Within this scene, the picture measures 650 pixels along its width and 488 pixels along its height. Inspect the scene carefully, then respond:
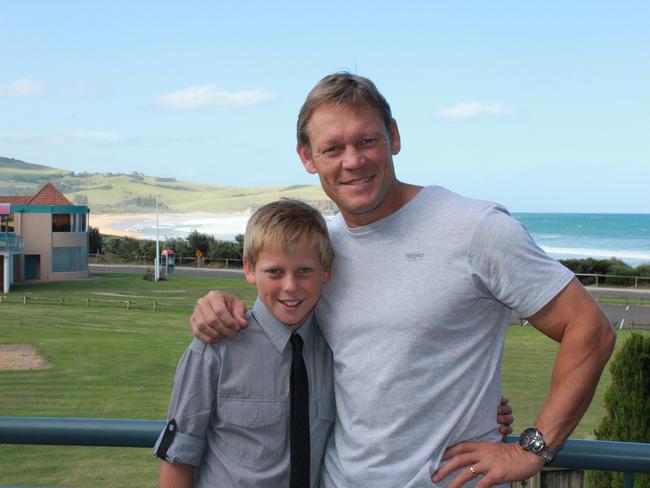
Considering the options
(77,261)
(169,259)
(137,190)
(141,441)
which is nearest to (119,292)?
(77,261)

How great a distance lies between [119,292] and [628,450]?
3948 cm

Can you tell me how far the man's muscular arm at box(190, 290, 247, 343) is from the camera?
1980mm

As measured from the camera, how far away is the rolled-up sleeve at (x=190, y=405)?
1.99 m

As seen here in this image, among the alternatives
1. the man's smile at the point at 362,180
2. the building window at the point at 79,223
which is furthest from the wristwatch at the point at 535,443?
the building window at the point at 79,223

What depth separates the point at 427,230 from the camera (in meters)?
2.04

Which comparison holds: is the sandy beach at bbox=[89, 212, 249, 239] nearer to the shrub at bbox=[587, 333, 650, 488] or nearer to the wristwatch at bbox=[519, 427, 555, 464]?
the shrub at bbox=[587, 333, 650, 488]

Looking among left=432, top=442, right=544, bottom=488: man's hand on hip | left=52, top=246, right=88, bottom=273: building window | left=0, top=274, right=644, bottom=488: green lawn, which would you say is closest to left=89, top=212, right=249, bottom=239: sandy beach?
left=52, top=246, right=88, bottom=273: building window

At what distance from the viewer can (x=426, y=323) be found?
198cm

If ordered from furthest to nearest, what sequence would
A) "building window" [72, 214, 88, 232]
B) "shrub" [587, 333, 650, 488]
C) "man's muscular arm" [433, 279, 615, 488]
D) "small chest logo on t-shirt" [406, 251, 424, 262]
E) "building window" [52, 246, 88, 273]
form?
"building window" [72, 214, 88, 232] < "building window" [52, 246, 88, 273] < "shrub" [587, 333, 650, 488] < "small chest logo on t-shirt" [406, 251, 424, 262] < "man's muscular arm" [433, 279, 615, 488]

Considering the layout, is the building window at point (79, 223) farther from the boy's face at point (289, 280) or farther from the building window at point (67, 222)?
the boy's face at point (289, 280)

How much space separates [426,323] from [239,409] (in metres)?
0.51

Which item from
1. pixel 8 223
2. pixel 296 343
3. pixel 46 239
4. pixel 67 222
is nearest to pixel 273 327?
pixel 296 343

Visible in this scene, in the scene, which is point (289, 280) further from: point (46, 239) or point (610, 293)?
point (46, 239)

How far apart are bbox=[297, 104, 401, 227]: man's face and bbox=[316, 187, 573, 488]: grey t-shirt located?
0.10 m
